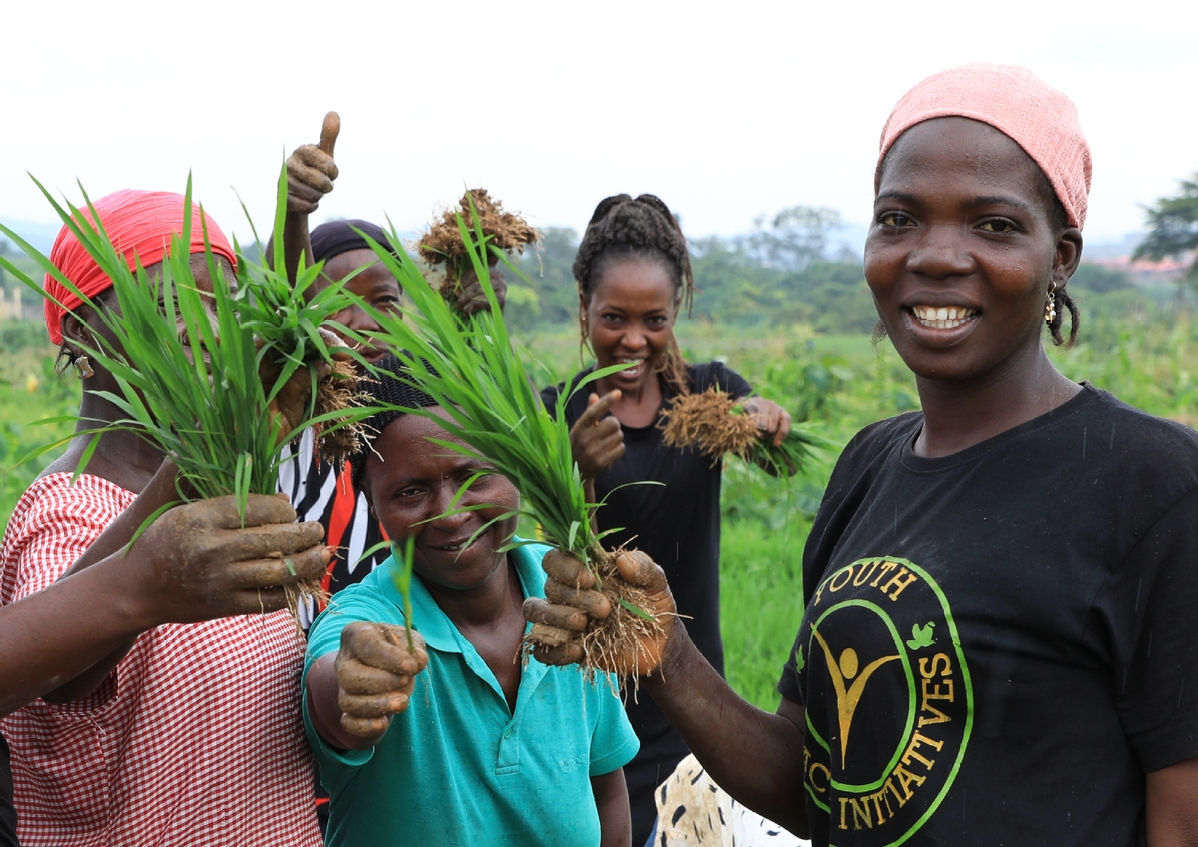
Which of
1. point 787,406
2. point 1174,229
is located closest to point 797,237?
point 1174,229

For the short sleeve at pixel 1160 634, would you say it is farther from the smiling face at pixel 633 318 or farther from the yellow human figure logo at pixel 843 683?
the smiling face at pixel 633 318

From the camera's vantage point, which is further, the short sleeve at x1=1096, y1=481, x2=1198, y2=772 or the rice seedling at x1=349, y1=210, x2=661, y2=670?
the rice seedling at x1=349, y1=210, x2=661, y2=670

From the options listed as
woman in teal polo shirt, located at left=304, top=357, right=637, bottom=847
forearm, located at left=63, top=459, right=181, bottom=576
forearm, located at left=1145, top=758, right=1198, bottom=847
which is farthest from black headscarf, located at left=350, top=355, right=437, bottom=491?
forearm, located at left=1145, top=758, right=1198, bottom=847

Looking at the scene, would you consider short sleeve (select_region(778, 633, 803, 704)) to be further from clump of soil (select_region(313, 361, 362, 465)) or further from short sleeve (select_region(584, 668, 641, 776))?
clump of soil (select_region(313, 361, 362, 465))

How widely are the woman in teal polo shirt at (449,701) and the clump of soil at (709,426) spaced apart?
156 centimetres

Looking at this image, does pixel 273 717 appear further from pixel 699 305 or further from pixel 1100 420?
pixel 699 305

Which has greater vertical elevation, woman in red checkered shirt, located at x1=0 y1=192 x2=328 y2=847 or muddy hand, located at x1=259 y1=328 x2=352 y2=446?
muddy hand, located at x1=259 y1=328 x2=352 y2=446

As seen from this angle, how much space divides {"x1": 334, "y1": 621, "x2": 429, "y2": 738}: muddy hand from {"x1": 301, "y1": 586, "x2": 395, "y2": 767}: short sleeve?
0.36 metres

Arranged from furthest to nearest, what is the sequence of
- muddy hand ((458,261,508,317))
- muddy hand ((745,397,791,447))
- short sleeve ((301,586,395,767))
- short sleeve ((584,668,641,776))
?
muddy hand ((745,397,791,447)), muddy hand ((458,261,508,317)), short sleeve ((584,668,641,776)), short sleeve ((301,586,395,767))

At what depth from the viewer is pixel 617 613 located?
186 centimetres

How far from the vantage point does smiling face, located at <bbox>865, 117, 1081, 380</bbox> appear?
1.75 m

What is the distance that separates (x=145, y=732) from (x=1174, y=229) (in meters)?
41.0

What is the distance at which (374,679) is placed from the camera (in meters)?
1.63

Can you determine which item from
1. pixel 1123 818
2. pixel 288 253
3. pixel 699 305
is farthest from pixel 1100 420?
pixel 699 305
